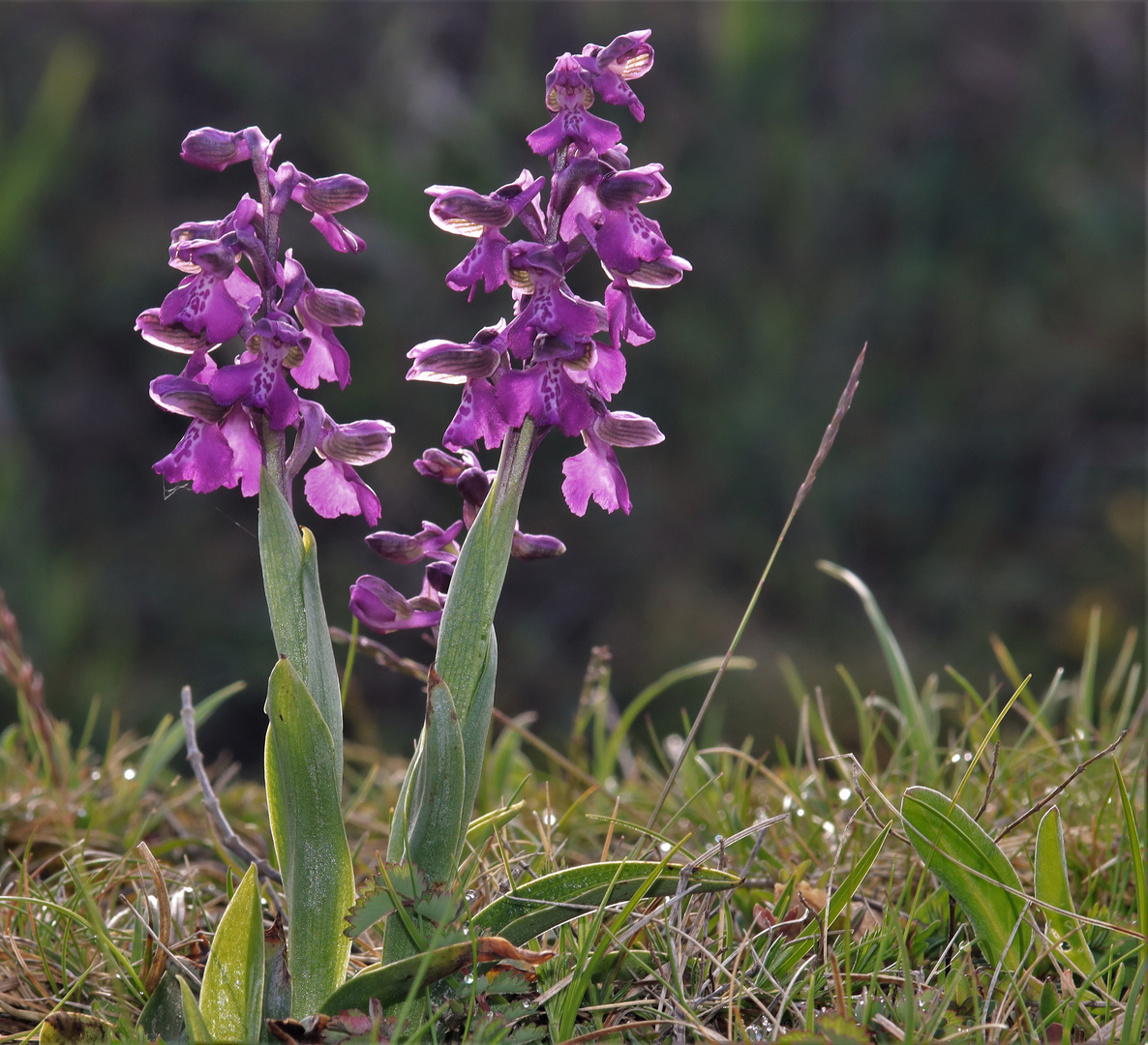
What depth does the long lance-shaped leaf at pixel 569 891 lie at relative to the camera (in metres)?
1.07

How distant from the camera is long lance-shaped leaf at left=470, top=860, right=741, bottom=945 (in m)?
1.07

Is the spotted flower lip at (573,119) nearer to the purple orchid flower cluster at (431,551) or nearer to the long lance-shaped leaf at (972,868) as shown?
the purple orchid flower cluster at (431,551)

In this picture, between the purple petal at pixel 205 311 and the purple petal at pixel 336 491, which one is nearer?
the purple petal at pixel 205 311

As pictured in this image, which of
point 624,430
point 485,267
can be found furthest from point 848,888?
point 485,267

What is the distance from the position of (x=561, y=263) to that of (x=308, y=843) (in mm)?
667

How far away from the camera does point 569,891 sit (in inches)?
43.4

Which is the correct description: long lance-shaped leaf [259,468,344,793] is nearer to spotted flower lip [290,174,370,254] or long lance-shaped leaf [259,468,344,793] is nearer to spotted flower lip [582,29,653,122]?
spotted flower lip [290,174,370,254]

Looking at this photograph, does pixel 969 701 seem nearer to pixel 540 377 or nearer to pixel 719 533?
pixel 540 377

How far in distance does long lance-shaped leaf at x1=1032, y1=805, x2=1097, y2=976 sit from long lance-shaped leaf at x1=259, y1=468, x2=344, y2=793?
0.79 m

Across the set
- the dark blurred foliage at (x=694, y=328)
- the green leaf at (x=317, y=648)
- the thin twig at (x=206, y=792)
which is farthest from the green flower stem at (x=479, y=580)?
the dark blurred foliage at (x=694, y=328)

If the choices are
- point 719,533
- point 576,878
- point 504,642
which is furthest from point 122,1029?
point 719,533

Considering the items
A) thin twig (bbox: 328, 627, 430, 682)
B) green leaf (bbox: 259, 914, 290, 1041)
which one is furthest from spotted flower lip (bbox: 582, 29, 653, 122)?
green leaf (bbox: 259, 914, 290, 1041)

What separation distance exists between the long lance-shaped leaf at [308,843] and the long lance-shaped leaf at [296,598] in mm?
34

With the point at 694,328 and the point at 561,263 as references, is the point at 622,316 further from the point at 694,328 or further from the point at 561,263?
the point at 694,328
